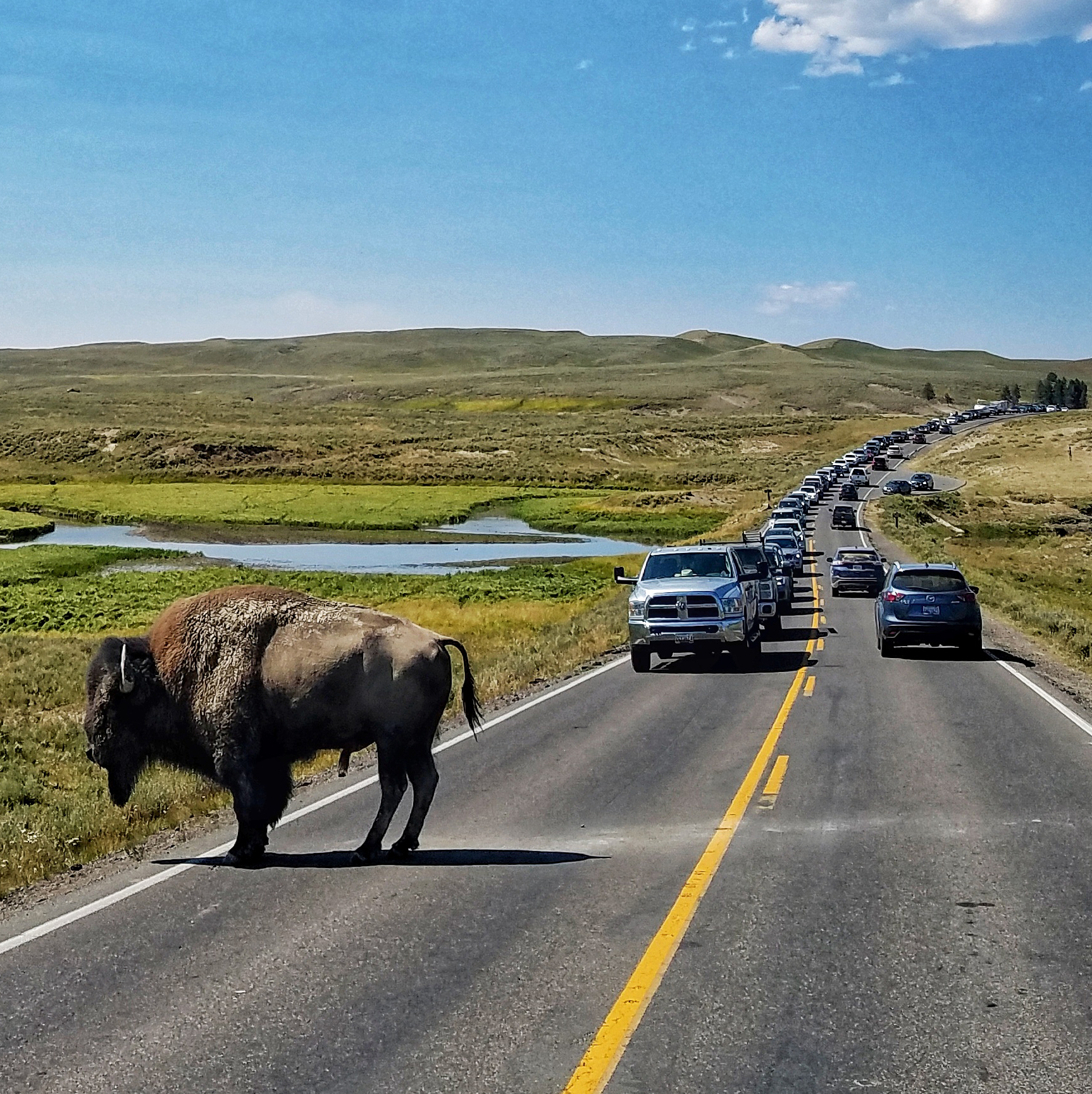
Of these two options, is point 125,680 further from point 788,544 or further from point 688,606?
point 788,544

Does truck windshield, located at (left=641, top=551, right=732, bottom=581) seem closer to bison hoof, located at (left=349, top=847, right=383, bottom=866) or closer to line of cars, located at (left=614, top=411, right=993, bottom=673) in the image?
line of cars, located at (left=614, top=411, right=993, bottom=673)

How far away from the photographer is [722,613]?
24.7 metres

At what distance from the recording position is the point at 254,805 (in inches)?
405

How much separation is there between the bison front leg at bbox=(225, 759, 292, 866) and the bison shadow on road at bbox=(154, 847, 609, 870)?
0.13 metres

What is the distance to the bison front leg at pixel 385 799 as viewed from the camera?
34.0ft

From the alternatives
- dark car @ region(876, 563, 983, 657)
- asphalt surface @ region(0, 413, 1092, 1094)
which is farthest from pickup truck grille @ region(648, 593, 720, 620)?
asphalt surface @ region(0, 413, 1092, 1094)

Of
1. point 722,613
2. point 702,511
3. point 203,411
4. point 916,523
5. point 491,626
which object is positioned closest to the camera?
point 722,613

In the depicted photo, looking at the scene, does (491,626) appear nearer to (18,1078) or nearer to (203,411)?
(18,1078)

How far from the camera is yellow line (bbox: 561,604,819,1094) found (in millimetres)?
6207

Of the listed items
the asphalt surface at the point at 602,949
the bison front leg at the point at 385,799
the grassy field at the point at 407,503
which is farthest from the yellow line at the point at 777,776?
the grassy field at the point at 407,503

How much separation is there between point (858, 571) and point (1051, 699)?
80.8 feet

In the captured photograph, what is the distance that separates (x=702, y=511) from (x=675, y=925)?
90615 mm

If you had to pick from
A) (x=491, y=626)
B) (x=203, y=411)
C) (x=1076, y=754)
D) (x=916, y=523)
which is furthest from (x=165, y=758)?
(x=203, y=411)

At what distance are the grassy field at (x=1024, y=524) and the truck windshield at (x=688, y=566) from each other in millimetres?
6758
